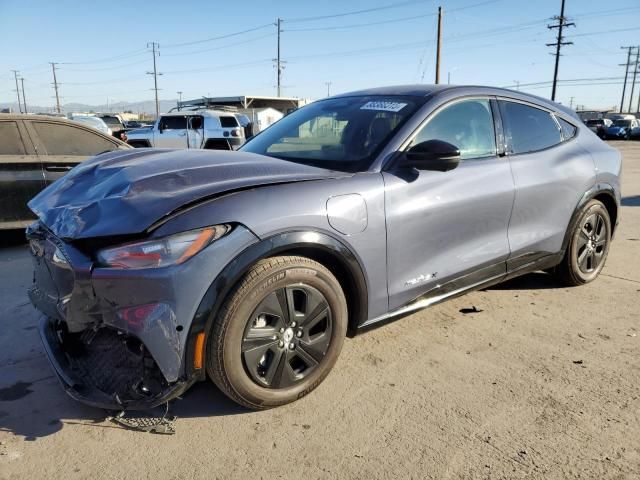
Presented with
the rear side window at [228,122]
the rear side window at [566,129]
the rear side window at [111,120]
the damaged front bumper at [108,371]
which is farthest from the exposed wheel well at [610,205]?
the rear side window at [111,120]

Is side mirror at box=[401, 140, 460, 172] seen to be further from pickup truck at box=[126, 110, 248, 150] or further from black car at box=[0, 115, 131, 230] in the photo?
pickup truck at box=[126, 110, 248, 150]

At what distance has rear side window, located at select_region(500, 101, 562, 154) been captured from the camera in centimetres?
361

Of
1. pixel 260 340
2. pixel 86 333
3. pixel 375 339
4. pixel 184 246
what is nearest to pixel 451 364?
pixel 375 339

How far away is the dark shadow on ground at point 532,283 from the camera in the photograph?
4406 mm

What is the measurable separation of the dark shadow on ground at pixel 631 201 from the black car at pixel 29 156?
27.9 ft

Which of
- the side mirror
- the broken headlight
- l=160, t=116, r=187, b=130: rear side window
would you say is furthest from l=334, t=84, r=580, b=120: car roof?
l=160, t=116, r=187, b=130: rear side window

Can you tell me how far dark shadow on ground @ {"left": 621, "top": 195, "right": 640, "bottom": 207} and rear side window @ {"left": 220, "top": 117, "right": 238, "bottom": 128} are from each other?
13.1m

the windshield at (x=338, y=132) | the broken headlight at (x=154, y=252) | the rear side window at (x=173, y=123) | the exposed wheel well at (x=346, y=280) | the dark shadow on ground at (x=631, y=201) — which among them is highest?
the windshield at (x=338, y=132)

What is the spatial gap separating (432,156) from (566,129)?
6.58 ft

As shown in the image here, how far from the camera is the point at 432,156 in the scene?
2.76 meters

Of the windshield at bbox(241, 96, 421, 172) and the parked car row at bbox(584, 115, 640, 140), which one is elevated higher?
the windshield at bbox(241, 96, 421, 172)

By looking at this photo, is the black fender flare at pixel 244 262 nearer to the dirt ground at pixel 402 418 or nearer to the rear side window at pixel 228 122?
the dirt ground at pixel 402 418

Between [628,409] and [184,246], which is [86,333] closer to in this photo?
[184,246]

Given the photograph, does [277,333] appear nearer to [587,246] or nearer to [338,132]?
[338,132]
